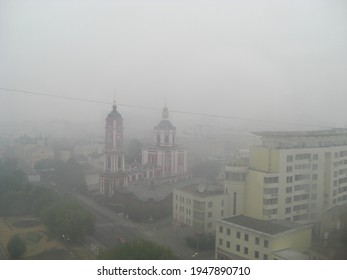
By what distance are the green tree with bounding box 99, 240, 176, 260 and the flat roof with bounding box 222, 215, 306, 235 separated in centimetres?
103

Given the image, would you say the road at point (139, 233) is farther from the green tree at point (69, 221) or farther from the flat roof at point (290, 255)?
the flat roof at point (290, 255)

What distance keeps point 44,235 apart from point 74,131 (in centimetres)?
225

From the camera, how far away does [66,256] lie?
4.14 meters

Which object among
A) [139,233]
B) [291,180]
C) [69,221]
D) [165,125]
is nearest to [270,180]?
[291,180]

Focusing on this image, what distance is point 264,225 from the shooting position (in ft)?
13.0

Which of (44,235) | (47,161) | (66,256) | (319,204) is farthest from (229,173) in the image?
(47,161)

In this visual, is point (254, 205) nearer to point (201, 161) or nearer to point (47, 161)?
point (201, 161)

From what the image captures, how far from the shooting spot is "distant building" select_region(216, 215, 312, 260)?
3.62 m

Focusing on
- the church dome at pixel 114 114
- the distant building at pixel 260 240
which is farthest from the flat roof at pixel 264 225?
the church dome at pixel 114 114

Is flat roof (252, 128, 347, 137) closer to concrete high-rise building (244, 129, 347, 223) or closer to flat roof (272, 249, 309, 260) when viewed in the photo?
Answer: concrete high-rise building (244, 129, 347, 223)

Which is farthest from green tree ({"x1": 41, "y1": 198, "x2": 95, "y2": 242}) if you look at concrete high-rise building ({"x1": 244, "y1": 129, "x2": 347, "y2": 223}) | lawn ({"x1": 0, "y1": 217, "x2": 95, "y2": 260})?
concrete high-rise building ({"x1": 244, "y1": 129, "x2": 347, "y2": 223})

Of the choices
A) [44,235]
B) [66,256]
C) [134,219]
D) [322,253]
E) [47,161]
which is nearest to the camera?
[322,253]

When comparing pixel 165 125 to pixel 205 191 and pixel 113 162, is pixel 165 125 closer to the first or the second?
pixel 113 162

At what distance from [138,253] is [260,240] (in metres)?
1.25
